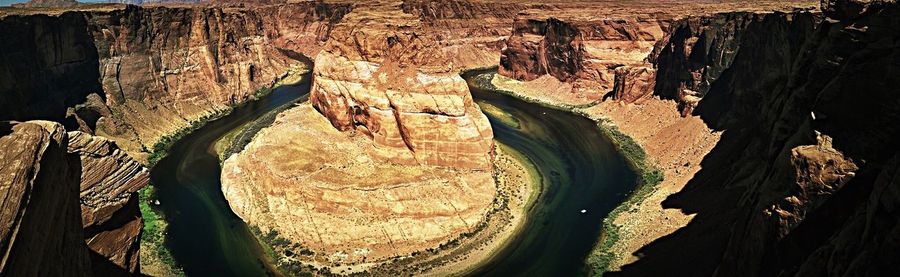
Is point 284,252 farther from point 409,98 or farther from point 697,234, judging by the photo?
point 697,234

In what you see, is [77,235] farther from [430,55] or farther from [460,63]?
[460,63]

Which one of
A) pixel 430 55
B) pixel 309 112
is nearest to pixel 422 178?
pixel 430 55

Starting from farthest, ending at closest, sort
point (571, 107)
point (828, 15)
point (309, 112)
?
point (571, 107), point (309, 112), point (828, 15)

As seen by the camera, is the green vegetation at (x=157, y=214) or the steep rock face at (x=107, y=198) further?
the green vegetation at (x=157, y=214)

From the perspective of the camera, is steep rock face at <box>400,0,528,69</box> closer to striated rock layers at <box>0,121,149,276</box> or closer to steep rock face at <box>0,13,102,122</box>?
steep rock face at <box>0,13,102,122</box>

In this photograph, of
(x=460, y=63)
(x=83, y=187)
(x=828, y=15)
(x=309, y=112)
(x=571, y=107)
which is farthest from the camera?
(x=460, y=63)

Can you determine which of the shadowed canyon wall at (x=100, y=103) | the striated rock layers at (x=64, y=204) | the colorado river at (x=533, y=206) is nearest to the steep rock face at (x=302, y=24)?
the shadowed canyon wall at (x=100, y=103)

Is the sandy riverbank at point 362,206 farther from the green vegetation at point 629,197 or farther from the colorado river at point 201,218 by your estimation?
the green vegetation at point 629,197
